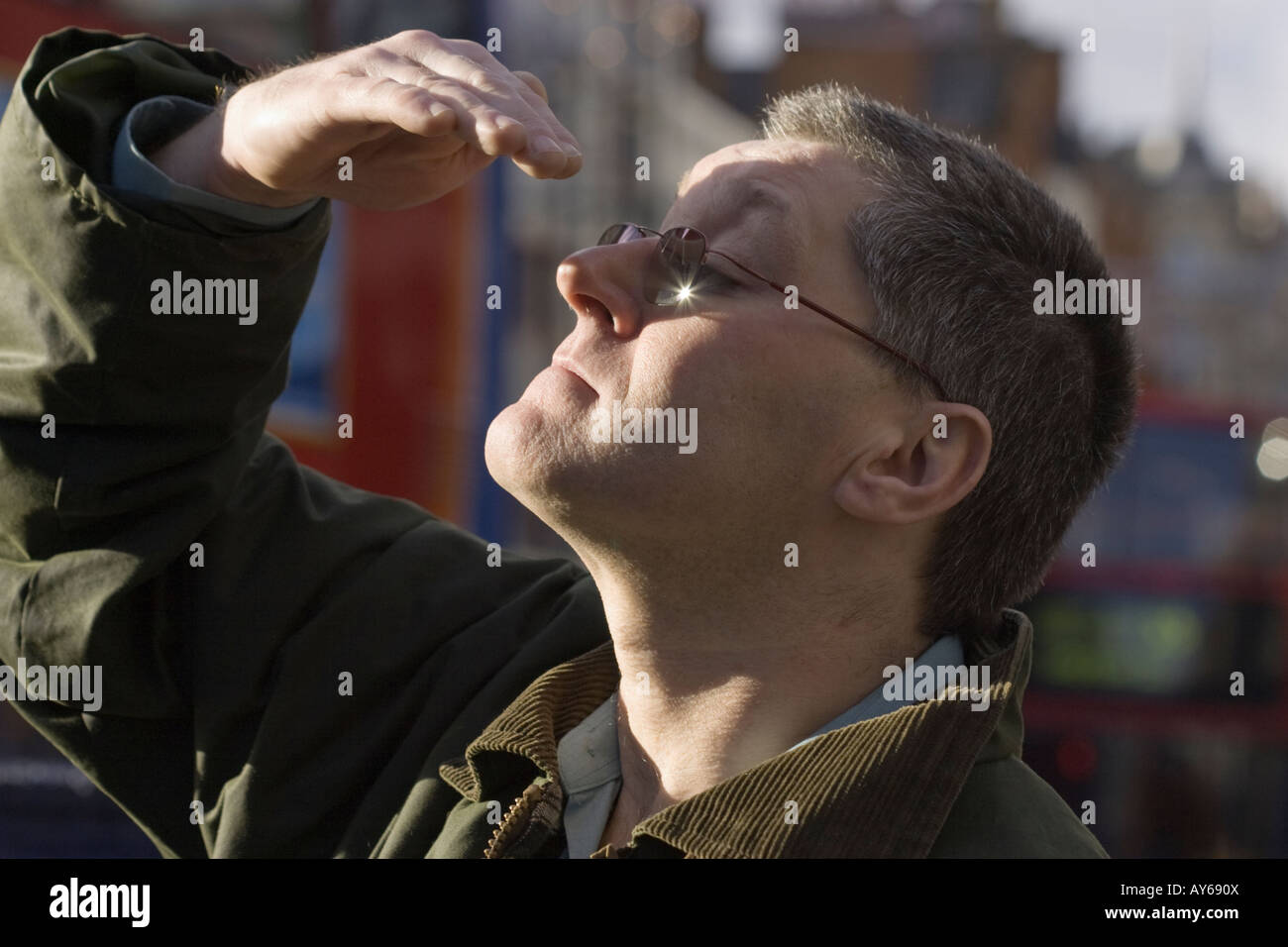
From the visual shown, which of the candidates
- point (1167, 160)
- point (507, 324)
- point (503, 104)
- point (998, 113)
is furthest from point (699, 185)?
point (1167, 160)

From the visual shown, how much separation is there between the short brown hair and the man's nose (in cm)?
39

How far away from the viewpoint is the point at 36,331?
2.50 m

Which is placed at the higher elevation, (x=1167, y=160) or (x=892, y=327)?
(x=1167, y=160)

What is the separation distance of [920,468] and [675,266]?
55 cm

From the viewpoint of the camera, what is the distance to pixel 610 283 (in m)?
2.49

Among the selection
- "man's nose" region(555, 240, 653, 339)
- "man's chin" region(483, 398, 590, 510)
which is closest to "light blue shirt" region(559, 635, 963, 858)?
"man's chin" region(483, 398, 590, 510)

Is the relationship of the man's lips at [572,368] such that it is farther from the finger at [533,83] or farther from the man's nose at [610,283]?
the finger at [533,83]

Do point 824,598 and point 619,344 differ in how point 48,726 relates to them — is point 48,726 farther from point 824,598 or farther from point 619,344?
point 824,598

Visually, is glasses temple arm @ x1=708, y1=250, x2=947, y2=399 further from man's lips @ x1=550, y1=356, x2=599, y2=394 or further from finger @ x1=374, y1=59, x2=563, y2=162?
finger @ x1=374, y1=59, x2=563, y2=162

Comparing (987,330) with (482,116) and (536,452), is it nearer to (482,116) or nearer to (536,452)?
(536,452)

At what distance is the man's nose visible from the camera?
246 centimetres

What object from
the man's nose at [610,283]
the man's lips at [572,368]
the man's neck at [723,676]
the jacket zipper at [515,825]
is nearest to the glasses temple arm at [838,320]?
the man's nose at [610,283]

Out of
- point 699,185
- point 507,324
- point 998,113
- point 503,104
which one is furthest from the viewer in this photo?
point 998,113

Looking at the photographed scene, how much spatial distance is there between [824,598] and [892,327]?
1.57 ft
